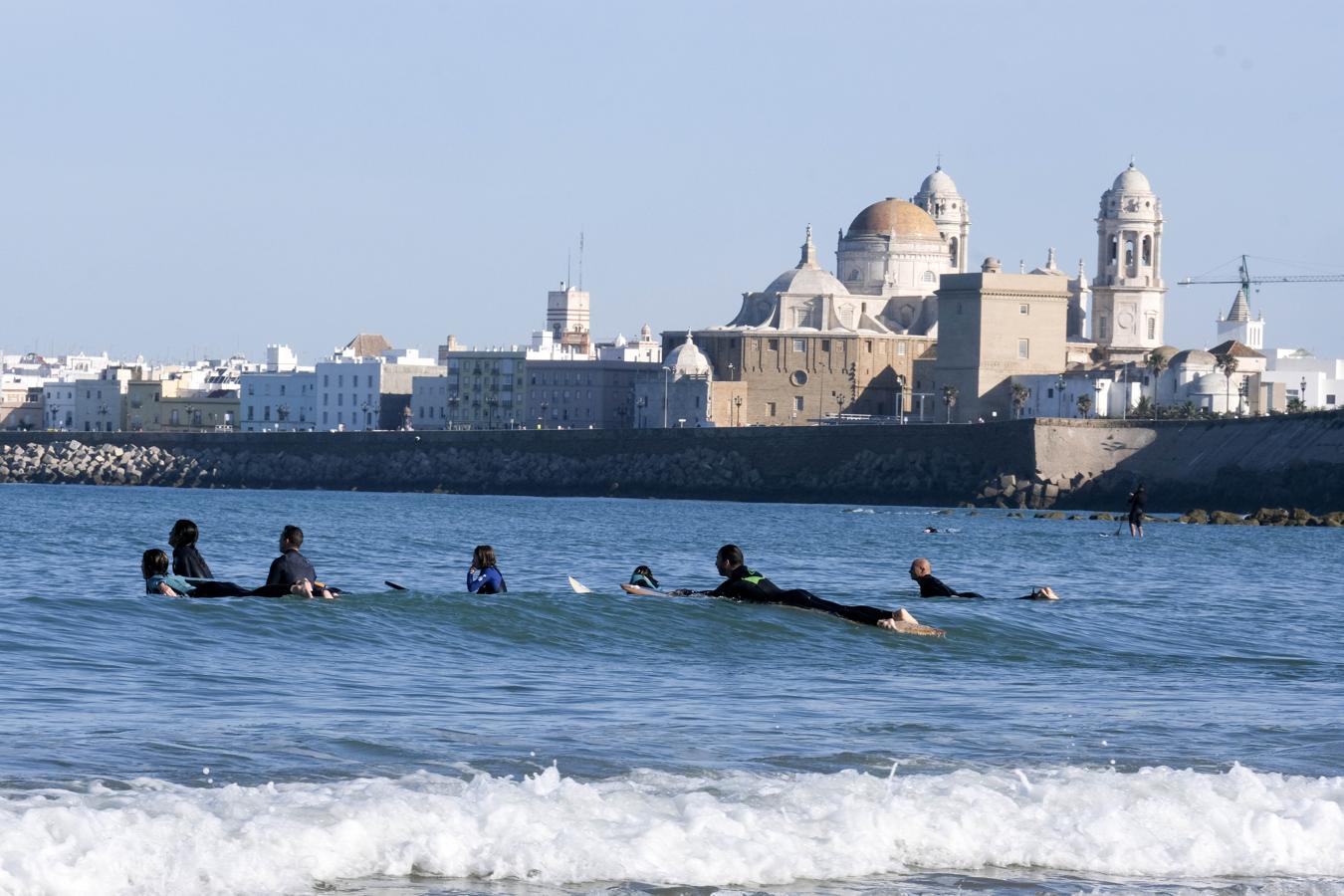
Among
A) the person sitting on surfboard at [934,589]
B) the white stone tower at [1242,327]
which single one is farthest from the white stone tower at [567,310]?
the person sitting on surfboard at [934,589]

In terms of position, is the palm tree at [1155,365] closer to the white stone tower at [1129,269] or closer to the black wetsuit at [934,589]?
the white stone tower at [1129,269]

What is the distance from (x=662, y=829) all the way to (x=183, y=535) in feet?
28.6

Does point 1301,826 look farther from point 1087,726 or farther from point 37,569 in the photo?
point 37,569

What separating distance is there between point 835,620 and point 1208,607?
8416 millimetres

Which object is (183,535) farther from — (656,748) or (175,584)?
(656,748)

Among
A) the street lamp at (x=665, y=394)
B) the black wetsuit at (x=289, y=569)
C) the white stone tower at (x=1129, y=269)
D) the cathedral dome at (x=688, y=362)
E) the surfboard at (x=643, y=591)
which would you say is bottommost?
the surfboard at (x=643, y=591)

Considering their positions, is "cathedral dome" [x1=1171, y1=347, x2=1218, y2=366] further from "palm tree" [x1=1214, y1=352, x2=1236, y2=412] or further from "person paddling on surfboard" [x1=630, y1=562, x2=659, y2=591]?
"person paddling on surfboard" [x1=630, y1=562, x2=659, y2=591]

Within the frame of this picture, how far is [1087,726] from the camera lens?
13672mm

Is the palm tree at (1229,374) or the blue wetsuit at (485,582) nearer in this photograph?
the blue wetsuit at (485,582)

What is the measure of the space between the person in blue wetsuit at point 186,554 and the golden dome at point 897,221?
359ft

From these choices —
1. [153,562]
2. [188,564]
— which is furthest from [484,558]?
[153,562]

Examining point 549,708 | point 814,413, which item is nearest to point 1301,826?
point 549,708

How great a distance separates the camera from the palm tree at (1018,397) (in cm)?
10850

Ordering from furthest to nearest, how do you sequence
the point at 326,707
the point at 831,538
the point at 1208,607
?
the point at 831,538 → the point at 1208,607 → the point at 326,707
